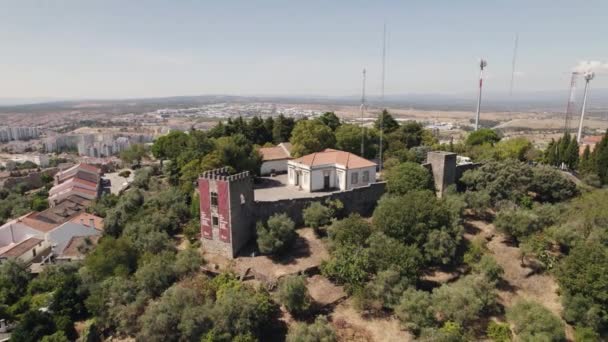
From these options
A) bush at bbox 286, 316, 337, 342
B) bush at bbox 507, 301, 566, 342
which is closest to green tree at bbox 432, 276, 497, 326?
bush at bbox 507, 301, 566, 342

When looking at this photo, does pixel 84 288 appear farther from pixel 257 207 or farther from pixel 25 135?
pixel 25 135

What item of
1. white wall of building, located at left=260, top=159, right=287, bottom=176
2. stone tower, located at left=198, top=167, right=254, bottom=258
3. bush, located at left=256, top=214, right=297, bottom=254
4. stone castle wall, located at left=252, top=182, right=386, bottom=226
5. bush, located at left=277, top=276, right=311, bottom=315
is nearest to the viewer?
bush, located at left=277, top=276, right=311, bottom=315

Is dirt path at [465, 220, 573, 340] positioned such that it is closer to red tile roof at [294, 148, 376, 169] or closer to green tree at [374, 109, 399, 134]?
red tile roof at [294, 148, 376, 169]

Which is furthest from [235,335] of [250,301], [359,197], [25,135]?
[25,135]

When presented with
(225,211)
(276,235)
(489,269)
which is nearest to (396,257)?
(489,269)

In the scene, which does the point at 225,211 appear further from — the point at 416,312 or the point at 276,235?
the point at 416,312

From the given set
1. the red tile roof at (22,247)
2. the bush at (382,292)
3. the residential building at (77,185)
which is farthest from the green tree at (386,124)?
the red tile roof at (22,247)

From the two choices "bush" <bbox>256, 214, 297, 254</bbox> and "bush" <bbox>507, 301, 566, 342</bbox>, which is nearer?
"bush" <bbox>507, 301, 566, 342</bbox>
